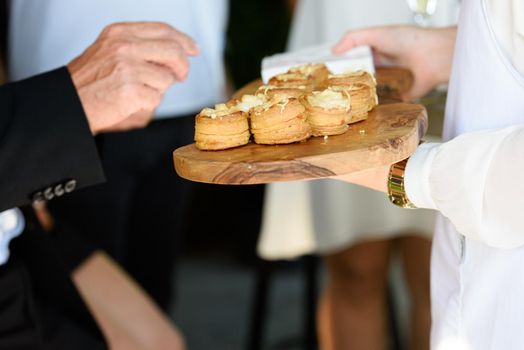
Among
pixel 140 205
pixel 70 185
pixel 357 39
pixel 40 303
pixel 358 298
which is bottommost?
pixel 358 298

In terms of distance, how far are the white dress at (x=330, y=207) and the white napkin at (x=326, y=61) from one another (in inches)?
32.8

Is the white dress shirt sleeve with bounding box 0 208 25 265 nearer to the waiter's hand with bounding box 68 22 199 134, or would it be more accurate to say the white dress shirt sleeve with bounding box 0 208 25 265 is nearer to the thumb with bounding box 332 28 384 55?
the waiter's hand with bounding box 68 22 199 134

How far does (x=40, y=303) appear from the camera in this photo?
5.55 ft

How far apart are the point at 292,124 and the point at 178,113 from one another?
1234 millimetres

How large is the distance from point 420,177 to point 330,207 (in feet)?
4.54

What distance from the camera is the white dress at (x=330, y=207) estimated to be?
8.22 feet

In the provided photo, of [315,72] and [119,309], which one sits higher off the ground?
[315,72]

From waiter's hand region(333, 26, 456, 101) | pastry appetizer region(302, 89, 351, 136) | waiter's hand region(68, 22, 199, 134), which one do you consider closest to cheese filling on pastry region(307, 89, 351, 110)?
pastry appetizer region(302, 89, 351, 136)

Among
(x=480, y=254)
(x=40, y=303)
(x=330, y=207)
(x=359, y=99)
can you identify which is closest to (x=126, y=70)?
(x=359, y=99)

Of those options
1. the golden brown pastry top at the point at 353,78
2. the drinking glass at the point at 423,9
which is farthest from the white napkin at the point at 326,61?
the drinking glass at the point at 423,9

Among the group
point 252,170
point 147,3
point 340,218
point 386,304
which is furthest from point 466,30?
point 386,304

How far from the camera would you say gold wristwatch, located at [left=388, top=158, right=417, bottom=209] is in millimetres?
1269

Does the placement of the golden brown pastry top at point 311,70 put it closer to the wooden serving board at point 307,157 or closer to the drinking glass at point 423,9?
the wooden serving board at point 307,157

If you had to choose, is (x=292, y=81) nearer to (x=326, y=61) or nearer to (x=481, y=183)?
(x=326, y=61)
